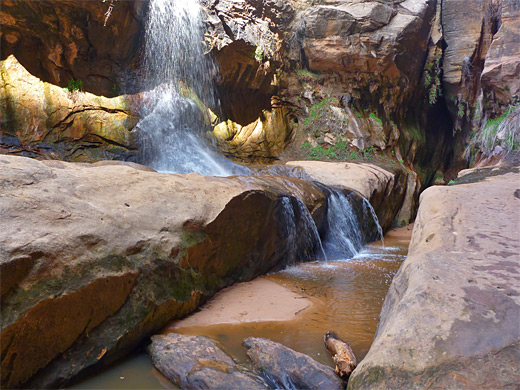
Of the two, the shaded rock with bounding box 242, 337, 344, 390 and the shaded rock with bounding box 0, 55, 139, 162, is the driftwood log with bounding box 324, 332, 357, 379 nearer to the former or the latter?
the shaded rock with bounding box 242, 337, 344, 390

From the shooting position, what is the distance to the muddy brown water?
2.47 meters

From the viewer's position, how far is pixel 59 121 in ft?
24.7

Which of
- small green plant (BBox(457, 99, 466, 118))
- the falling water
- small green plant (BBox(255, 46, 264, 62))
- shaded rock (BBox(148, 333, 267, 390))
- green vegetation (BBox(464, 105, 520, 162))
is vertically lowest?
the falling water

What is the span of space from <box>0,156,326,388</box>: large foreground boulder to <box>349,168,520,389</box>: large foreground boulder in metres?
1.71

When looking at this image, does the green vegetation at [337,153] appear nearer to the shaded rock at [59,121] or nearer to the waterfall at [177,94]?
the waterfall at [177,94]

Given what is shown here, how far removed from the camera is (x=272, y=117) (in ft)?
38.0

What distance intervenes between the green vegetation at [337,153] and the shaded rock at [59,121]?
5.27m

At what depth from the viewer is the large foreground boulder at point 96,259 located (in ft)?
7.20

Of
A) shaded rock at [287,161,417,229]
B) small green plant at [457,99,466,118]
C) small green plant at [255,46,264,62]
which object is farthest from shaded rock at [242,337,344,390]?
small green plant at [457,99,466,118]

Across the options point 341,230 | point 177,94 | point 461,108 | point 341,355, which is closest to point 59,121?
point 177,94

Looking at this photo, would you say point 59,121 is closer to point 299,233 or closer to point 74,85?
point 74,85

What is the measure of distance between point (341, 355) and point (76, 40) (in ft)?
25.7

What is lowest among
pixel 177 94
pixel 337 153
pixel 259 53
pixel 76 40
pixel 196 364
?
pixel 196 364

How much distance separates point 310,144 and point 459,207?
838 cm
